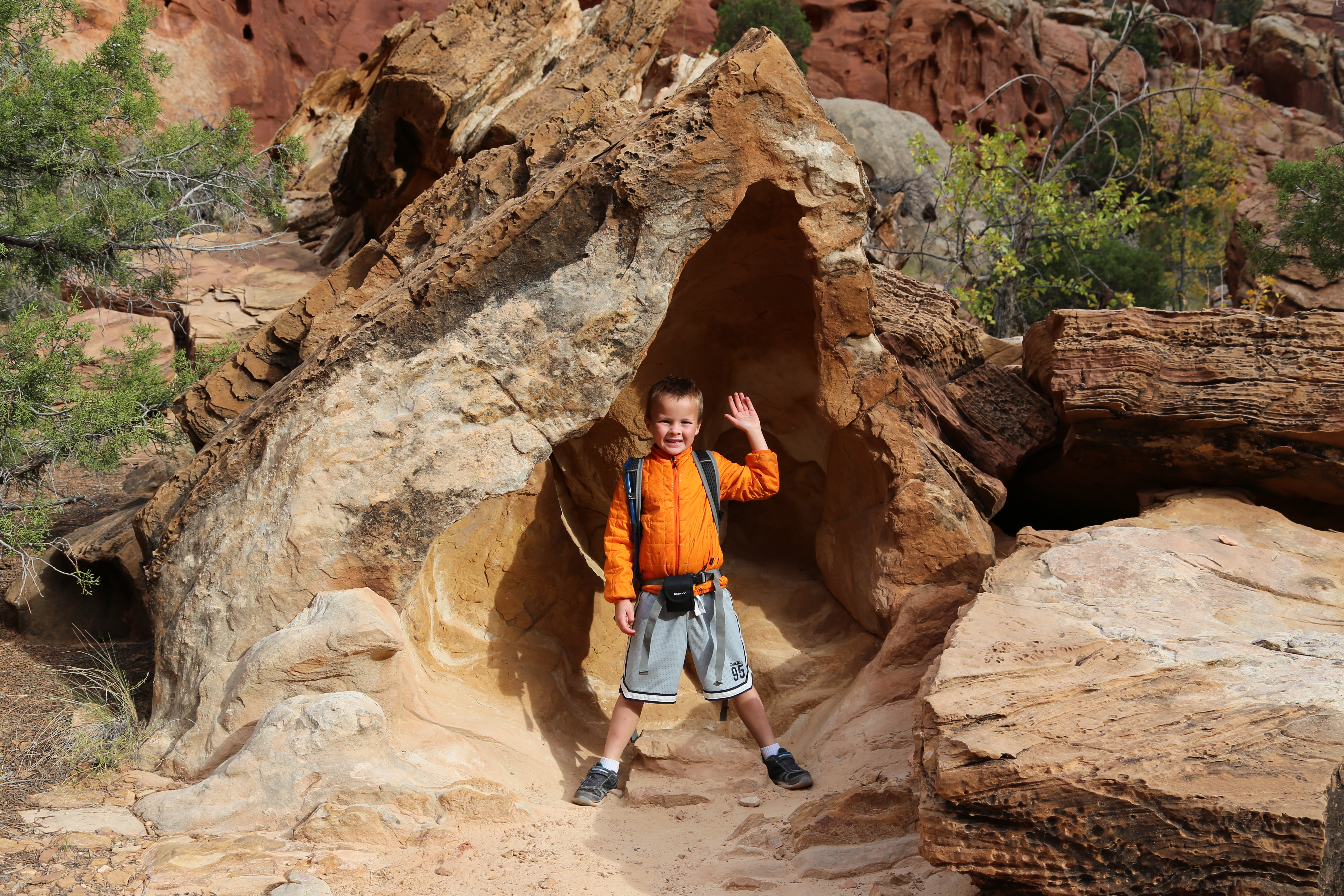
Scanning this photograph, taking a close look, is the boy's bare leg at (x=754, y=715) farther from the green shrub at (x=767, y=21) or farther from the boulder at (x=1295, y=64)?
the boulder at (x=1295, y=64)

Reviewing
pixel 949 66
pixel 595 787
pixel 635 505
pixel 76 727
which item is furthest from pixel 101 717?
pixel 949 66

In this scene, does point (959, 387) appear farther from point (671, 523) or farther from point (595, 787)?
point (595, 787)

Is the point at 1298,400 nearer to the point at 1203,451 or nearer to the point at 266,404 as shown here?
the point at 1203,451

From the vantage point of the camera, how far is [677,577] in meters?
3.44

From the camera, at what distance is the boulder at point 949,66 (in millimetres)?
22438

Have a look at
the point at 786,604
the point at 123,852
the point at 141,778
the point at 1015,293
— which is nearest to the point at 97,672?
the point at 141,778

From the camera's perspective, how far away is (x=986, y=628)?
2791 mm

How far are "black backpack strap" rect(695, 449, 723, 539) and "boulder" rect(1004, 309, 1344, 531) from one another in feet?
6.05

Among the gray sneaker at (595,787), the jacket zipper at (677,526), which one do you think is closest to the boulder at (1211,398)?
the jacket zipper at (677,526)

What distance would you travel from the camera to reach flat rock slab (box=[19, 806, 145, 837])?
2.68m

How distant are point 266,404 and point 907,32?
2259cm

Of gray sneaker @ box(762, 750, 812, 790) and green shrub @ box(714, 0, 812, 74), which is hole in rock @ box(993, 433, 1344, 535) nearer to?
gray sneaker @ box(762, 750, 812, 790)

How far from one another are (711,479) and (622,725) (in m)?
0.99

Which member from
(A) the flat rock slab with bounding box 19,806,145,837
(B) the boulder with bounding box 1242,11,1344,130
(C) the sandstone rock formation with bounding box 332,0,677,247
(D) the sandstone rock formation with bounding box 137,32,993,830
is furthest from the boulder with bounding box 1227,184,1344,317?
(B) the boulder with bounding box 1242,11,1344,130
